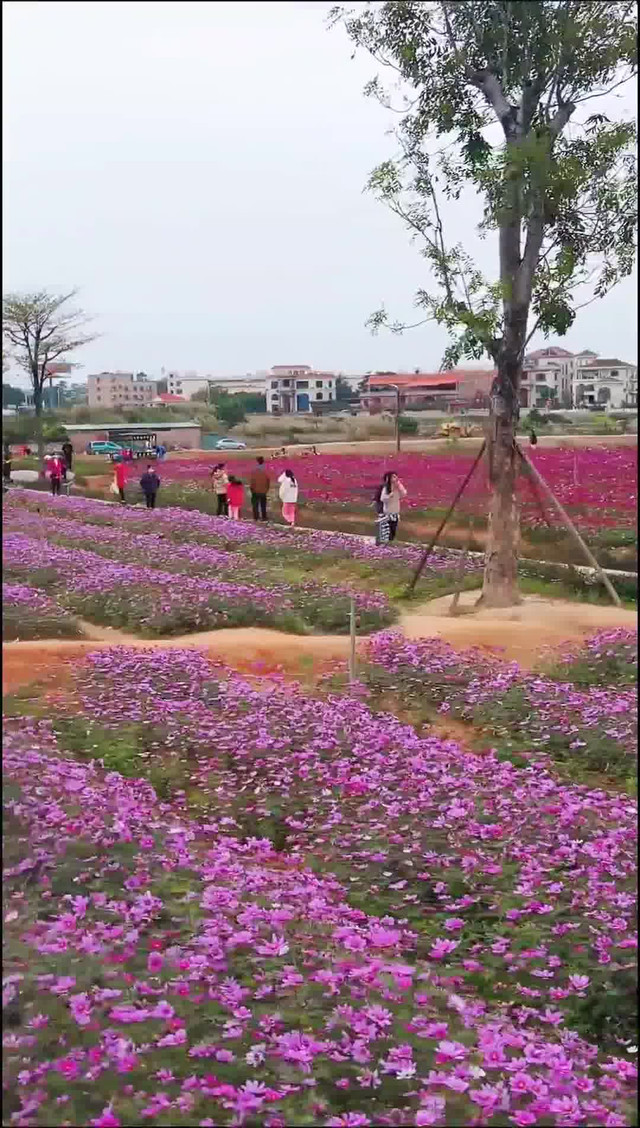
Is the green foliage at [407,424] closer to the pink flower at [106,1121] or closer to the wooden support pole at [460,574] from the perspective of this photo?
the wooden support pole at [460,574]

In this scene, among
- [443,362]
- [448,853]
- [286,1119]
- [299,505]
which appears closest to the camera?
[286,1119]

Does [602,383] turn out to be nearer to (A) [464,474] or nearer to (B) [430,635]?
(A) [464,474]

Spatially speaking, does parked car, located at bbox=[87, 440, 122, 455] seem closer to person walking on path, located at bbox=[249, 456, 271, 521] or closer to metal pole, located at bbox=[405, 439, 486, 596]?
person walking on path, located at bbox=[249, 456, 271, 521]

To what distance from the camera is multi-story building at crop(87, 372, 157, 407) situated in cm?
412

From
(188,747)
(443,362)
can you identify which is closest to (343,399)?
(443,362)

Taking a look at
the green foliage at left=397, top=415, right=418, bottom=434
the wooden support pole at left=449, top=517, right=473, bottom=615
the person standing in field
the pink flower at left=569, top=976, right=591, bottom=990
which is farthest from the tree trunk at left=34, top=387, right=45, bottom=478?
the pink flower at left=569, top=976, right=591, bottom=990

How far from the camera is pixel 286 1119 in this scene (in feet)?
7.47

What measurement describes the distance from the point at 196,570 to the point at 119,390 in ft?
5.31

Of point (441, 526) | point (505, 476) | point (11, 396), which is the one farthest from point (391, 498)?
point (11, 396)

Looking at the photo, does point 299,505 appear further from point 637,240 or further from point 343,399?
point 637,240

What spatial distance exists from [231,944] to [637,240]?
286 cm

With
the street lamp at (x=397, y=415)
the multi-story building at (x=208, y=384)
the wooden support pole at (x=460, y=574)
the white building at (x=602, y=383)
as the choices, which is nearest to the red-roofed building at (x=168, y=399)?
the multi-story building at (x=208, y=384)

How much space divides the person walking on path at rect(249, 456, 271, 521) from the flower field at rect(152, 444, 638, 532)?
0.06m

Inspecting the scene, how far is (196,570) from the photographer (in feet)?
18.4
